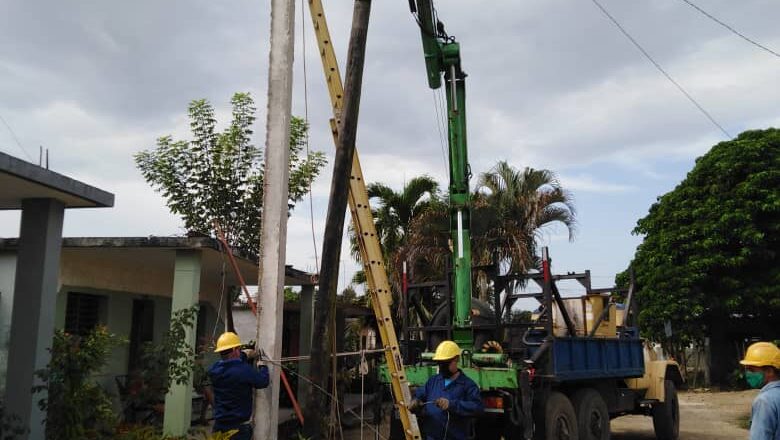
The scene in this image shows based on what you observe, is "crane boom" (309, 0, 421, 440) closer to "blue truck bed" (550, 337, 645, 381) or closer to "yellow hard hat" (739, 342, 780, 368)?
"yellow hard hat" (739, 342, 780, 368)

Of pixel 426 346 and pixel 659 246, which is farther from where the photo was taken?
pixel 659 246

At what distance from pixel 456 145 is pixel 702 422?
10.4 metres

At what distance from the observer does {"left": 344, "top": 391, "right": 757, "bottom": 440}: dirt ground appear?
13.5 metres

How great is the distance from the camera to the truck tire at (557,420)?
29.2 ft

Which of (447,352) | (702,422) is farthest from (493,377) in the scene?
(702,422)

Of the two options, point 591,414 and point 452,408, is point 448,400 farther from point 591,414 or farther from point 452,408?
point 591,414

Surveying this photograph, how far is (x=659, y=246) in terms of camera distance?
24.9 metres

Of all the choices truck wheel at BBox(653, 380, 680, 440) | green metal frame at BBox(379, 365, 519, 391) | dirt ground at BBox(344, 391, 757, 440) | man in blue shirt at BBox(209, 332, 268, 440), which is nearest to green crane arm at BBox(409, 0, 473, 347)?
green metal frame at BBox(379, 365, 519, 391)

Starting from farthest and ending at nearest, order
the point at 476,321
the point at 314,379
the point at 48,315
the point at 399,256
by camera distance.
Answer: the point at 399,256 → the point at 476,321 → the point at 48,315 → the point at 314,379

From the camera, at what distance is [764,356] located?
3.99 metres

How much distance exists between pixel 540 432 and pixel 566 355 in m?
1.14

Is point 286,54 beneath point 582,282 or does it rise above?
above

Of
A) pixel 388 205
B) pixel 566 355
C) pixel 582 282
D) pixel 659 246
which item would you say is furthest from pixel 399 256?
pixel 659 246

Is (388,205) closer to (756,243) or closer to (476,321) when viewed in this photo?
(476,321)
